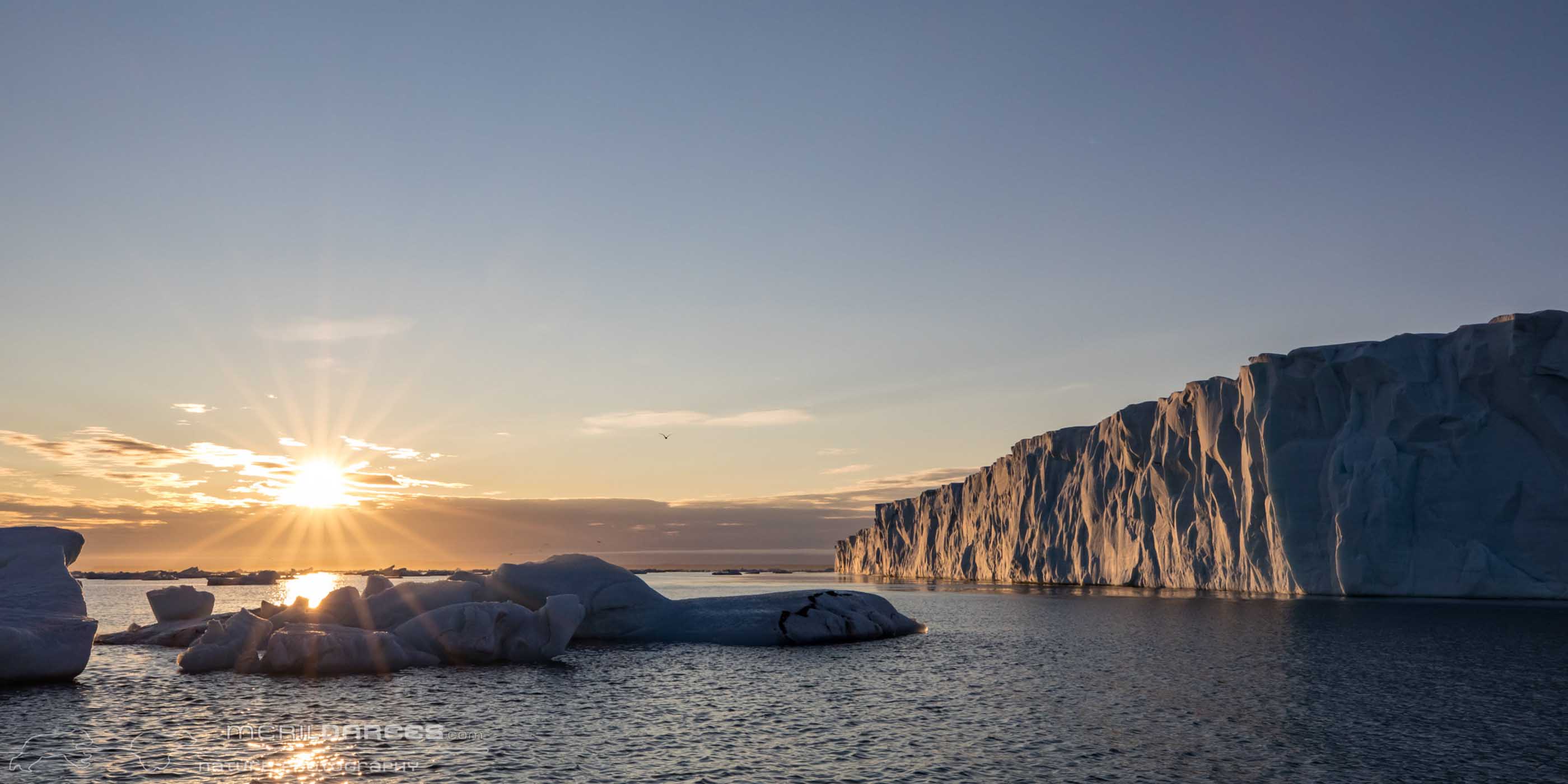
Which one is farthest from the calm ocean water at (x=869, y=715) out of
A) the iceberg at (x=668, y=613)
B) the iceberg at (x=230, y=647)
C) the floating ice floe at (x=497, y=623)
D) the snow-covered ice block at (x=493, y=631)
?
the iceberg at (x=668, y=613)

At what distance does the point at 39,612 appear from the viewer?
2088 centimetres

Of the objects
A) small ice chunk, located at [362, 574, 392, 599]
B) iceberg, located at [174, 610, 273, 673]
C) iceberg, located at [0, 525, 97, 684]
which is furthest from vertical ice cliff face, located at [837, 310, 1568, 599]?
iceberg, located at [0, 525, 97, 684]

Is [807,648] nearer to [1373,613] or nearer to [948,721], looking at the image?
[948,721]

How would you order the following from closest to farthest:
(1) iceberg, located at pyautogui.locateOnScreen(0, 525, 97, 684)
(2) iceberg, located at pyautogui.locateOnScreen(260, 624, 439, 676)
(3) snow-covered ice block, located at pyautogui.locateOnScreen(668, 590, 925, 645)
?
(1) iceberg, located at pyautogui.locateOnScreen(0, 525, 97, 684) → (2) iceberg, located at pyautogui.locateOnScreen(260, 624, 439, 676) → (3) snow-covered ice block, located at pyautogui.locateOnScreen(668, 590, 925, 645)

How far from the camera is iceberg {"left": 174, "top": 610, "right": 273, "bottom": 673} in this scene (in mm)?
23500

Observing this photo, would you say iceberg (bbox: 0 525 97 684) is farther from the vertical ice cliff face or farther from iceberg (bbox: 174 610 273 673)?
the vertical ice cliff face

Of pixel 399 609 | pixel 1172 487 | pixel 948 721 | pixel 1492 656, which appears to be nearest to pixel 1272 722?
pixel 948 721

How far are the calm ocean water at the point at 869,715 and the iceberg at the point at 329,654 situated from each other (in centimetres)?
82

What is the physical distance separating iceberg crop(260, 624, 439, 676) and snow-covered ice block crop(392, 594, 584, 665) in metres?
1.57

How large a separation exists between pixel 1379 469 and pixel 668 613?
3111 centimetres

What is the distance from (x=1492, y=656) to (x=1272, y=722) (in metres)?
11.7

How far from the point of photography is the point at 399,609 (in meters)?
28.1

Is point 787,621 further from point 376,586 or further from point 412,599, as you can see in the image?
point 376,586
